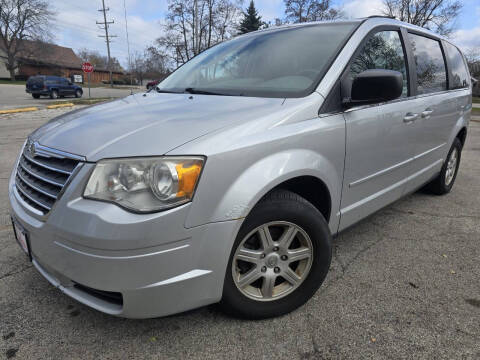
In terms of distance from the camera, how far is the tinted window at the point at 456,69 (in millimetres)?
3784

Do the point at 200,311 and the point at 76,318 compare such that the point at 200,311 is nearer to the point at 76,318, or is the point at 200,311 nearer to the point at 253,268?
the point at 253,268

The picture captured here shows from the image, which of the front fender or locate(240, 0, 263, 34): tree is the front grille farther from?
locate(240, 0, 263, 34): tree

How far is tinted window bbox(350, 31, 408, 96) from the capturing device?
7.54 feet

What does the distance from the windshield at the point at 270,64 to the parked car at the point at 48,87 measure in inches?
976

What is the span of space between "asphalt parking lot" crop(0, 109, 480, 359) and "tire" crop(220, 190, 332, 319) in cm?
12

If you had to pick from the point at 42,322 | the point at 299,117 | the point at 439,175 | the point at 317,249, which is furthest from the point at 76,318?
the point at 439,175

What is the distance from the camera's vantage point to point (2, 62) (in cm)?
5969

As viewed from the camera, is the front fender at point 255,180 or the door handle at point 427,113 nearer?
the front fender at point 255,180

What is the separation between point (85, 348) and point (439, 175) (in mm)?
3825

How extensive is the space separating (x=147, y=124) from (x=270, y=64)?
1.09 meters

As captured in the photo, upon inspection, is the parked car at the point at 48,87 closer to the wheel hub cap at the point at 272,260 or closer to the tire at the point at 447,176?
the tire at the point at 447,176

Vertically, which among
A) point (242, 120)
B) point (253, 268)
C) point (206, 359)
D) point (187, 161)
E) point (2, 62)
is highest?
point (2, 62)

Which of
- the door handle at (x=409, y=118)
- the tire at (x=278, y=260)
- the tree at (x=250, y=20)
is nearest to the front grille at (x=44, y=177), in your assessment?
the tire at (x=278, y=260)

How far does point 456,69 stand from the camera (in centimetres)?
392
